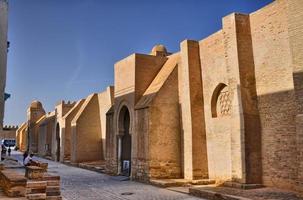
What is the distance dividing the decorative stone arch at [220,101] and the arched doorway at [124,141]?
5.90 meters

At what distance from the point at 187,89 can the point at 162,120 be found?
1945 millimetres

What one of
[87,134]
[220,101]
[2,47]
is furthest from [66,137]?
[2,47]

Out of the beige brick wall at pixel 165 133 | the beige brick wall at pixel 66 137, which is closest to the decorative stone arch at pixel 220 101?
the beige brick wall at pixel 165 133

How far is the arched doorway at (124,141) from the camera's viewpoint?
18.5 m

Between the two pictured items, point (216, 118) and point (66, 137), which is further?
point (66, 137)

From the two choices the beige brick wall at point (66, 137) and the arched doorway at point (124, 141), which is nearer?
the arched doorway at point (124, 141)

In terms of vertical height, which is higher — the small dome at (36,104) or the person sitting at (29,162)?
the small dome at (36,104)

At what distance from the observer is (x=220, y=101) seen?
14078mm

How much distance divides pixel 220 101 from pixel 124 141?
7.05m

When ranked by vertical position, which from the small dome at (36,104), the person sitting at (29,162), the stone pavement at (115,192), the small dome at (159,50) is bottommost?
the stone pavement at (115,192)

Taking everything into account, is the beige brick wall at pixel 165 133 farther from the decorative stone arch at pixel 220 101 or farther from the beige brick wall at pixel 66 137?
the beige brick wall at pixel 66 137

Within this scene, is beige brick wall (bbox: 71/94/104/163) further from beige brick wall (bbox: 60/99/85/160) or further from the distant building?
the distant building

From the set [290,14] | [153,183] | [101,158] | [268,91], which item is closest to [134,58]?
[153,183]

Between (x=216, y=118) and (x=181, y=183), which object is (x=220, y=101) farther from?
(x=181, y=183)
